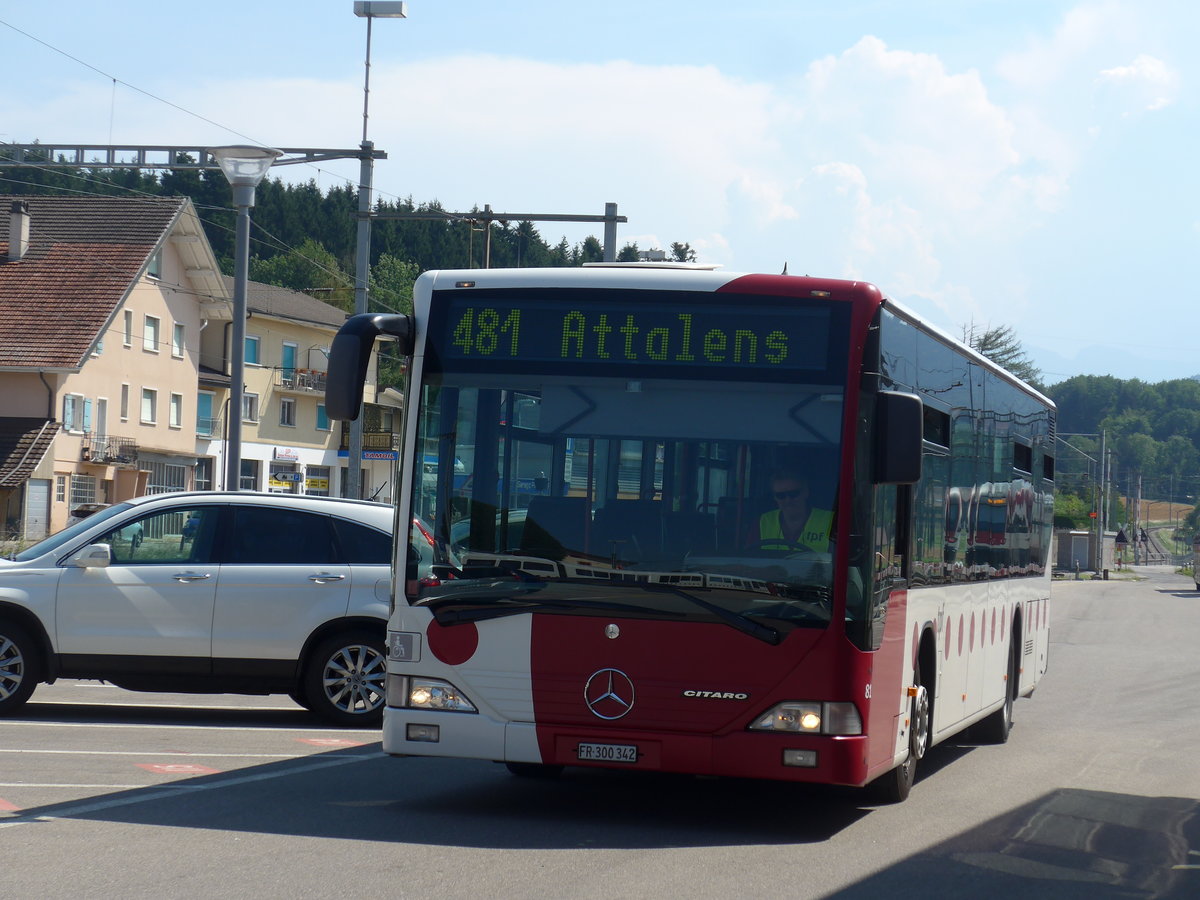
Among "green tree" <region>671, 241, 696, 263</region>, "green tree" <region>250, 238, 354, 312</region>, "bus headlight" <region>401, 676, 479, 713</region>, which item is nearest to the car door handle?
"bus headlight" <region>401, 676, 479, 713</region>

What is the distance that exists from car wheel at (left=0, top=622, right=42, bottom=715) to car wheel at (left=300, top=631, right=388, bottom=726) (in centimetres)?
207

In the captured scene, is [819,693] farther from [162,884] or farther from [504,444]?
[162,884]

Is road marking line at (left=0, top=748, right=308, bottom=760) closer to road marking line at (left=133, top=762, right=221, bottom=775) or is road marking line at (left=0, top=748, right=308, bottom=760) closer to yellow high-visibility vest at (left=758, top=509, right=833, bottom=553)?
road marking line at (left=133, top=762, right=221, bottom=775)

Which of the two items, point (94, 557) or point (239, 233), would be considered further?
point (239, 233)

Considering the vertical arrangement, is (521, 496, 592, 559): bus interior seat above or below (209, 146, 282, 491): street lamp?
below

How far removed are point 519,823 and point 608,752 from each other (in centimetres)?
77

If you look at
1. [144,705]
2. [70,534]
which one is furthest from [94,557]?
[144,705]

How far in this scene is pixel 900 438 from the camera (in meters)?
8.49

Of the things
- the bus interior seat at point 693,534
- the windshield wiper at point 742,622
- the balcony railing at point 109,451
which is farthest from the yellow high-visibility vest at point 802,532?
the balcony railing at point 109,451

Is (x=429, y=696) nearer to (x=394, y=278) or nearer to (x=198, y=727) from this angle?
(x=198, y=727)

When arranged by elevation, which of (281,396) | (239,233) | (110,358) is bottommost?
(239,233)

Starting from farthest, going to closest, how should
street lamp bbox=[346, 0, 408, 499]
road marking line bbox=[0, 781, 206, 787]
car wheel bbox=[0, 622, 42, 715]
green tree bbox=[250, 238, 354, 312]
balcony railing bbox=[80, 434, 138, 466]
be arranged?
1. green tree bbox=[250, 238, 354, 312]
2. balcony railing bbox=[80, 434, 138, 466]
3. street lamp bbox=[346, 0, 408, 499]
4. car wheel bbox=[0, 622, 42, 715]
5. road marking line bbox=[0, 781, 206, 787]

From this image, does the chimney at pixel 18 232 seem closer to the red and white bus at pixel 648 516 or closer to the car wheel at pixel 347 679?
the car wheel at pixel 347 679

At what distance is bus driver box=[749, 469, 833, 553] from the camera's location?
8.47 meters
